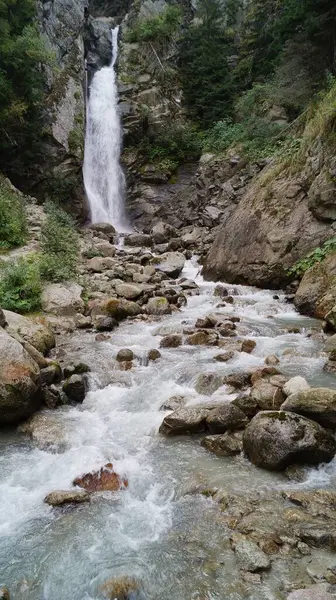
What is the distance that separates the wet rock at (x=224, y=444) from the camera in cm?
496

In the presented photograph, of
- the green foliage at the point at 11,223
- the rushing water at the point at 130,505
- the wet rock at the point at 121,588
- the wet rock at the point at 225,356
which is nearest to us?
the wet rock at the point at 121,588

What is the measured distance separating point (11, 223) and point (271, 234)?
29.1 ft

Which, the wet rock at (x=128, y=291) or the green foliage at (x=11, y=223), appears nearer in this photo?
the wet rock at (x=128, y=291)

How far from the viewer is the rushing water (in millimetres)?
3332

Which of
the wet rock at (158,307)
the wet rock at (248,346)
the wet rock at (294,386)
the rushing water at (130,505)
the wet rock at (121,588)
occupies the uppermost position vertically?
the wet rock at (158,307)

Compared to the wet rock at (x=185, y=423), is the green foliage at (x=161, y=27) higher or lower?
higher

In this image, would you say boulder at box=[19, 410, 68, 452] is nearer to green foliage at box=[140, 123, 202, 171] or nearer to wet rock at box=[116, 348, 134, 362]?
wet rock at box=[116, 348, 134, 362]

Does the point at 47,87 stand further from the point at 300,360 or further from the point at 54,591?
the point at 54,591

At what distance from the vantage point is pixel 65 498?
4.29 meters

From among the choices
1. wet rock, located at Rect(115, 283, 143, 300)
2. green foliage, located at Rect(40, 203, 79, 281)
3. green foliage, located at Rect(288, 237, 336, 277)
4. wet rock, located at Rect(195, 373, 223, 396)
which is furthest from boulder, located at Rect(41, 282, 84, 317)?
green foliage, located at Rect(288, 237, 336, 277)

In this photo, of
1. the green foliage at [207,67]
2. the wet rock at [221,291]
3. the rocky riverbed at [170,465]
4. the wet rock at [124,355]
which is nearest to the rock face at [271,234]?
the wet rock at [221,291]

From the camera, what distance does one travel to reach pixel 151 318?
35.2 feet

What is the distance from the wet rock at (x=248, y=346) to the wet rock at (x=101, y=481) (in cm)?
400

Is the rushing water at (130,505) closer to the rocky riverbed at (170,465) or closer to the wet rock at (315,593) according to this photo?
the rocky riverbed at (170,465)
